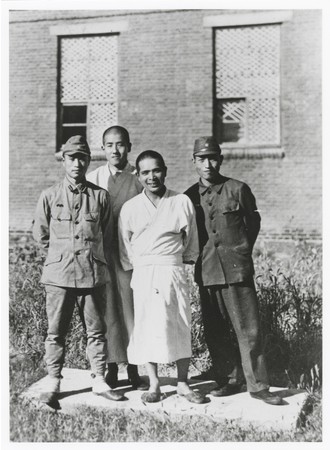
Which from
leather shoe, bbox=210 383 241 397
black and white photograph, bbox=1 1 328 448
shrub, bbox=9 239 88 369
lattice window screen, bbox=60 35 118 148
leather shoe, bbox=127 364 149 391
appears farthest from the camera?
lattice window screen, bbox=60 35 118 148

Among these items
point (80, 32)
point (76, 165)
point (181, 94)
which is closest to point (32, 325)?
point (76, 165)

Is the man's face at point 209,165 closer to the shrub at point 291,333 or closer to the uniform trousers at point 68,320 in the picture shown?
the uniform trousers at point 68,320

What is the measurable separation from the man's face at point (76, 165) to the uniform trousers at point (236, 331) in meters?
1.27

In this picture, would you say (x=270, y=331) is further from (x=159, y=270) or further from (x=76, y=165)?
(x=76, y=165)

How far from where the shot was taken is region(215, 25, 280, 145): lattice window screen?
9656 mm

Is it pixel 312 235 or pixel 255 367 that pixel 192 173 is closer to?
pixel 312 235

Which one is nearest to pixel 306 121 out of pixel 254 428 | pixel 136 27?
pixel 136 27

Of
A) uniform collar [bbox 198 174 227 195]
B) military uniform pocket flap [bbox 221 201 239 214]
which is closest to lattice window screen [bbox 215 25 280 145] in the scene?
uniform collar [bbox 198 174 227 195]

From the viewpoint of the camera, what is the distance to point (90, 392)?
4113 mm

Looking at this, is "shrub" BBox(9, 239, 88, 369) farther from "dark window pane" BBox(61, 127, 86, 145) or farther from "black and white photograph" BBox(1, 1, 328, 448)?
"dark window pane" BBox(61, 127, 86, 145)

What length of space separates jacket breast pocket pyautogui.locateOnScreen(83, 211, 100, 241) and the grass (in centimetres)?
129

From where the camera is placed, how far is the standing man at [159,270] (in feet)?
12.6

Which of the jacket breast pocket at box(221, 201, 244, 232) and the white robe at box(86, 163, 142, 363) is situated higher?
the jacket breast pocket at box(221, 201, 244, 232)

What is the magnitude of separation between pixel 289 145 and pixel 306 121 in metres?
0.52
